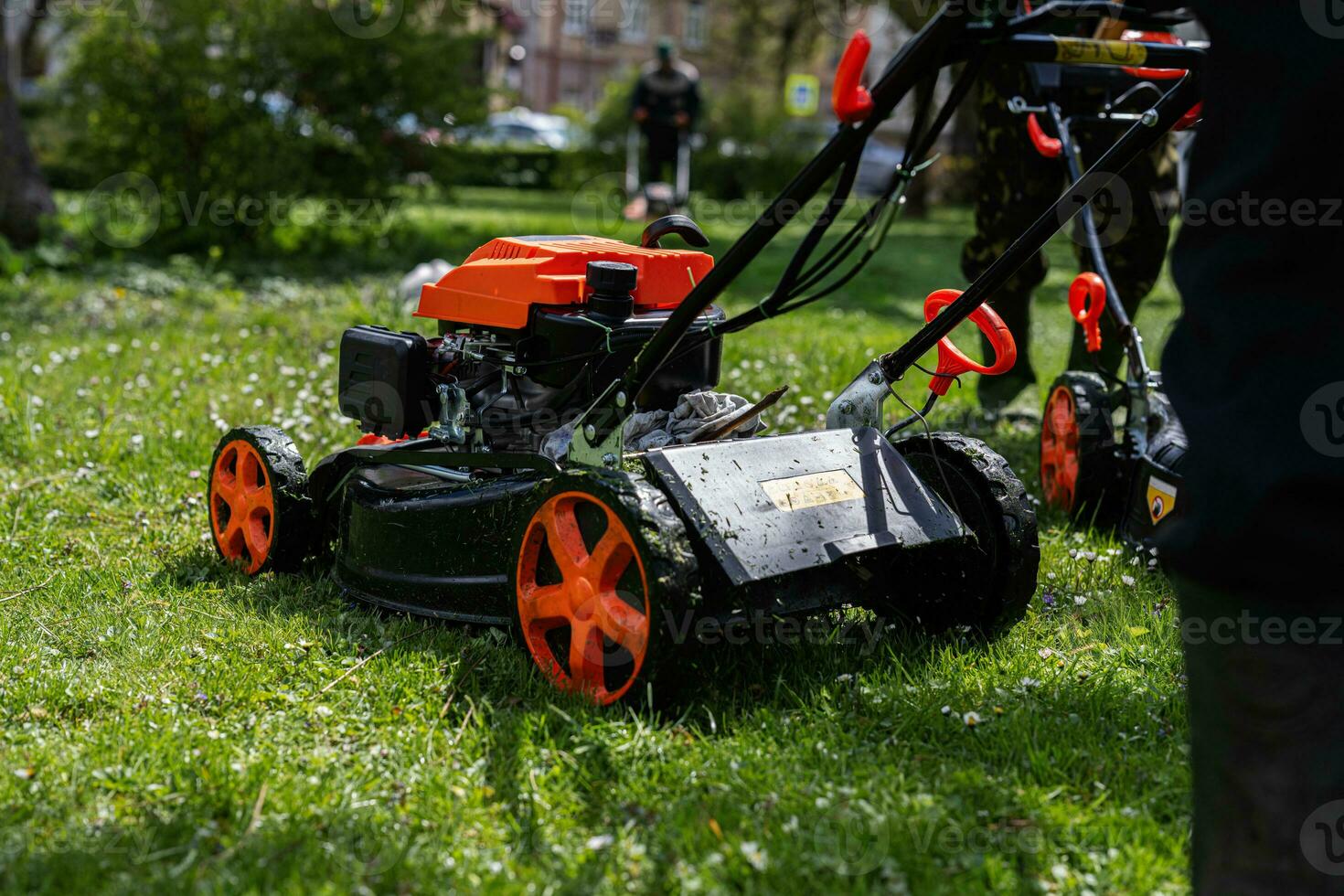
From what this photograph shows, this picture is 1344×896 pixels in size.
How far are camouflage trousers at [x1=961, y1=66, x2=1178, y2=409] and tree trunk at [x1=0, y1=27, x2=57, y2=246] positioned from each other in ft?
20.6

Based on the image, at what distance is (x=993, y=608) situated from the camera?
2537 mm

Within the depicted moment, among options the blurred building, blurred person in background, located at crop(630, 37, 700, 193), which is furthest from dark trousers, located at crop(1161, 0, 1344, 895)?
the blurred building

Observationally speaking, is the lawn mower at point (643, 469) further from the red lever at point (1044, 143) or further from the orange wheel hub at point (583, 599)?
the red lever at point (1044, 143)

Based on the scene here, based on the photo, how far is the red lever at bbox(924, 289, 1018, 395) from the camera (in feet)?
8.29

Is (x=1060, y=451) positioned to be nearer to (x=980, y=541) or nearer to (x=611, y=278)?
(x=980, y=541)

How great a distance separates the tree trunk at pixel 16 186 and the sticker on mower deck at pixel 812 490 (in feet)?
24.3

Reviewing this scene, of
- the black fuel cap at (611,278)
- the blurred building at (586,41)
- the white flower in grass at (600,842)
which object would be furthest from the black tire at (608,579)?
the blurred building at (586,41)

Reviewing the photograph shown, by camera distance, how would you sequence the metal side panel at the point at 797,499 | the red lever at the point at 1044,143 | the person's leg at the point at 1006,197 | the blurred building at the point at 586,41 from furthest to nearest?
1. the blurred building at the point at 586,41
2. the person's leg at the point at 1006,197
3. the red lever at the point at 1044,143
4. the metal side panel at the point at 797,499

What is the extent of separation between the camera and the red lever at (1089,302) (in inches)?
135

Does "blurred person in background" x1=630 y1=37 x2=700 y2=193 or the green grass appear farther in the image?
"blurred person in background" x1=630 y1=37 x2=700 y2=193

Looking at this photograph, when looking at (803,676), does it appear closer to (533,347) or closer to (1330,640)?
(533,347)

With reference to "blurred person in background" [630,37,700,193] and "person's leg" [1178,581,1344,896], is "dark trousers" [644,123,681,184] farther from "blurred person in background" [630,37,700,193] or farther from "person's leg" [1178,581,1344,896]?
"person's leg" [1178,581,1344,896]

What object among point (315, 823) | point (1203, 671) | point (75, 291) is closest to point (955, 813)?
point (1203, 671)

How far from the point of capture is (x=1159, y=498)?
A: 3.00 metres
